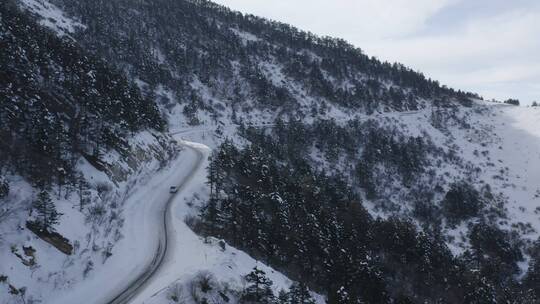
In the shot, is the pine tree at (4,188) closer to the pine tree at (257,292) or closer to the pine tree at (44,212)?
the pine tree at (44,212)

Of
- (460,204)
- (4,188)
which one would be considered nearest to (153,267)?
(4,188)

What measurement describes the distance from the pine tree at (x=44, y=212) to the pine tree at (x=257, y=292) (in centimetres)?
1087

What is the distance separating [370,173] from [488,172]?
36036 millimetres

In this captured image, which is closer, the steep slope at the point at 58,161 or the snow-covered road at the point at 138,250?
the steep slope at the point at 58,161

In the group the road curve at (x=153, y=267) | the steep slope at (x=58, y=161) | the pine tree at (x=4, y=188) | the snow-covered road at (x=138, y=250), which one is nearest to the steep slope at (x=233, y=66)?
the steep slope at (x=58, y=161)

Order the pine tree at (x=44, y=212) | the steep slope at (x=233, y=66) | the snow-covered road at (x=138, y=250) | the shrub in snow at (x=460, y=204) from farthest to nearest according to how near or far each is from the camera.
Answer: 1. the steep slope at (x=233, y=66)
2. the shrub in snow at (x=460, y=204)
3. the pine tree at (x=44, y=212)
4. the snow-covered road at (x=138, y=250)

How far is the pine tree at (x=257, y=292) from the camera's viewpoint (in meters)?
18.4

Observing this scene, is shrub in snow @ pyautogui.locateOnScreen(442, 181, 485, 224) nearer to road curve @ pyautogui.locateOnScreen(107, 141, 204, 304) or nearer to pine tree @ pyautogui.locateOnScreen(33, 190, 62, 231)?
road curve @ pyautogui.locateOnScreen(107, 141, 204, 304)

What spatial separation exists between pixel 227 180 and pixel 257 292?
25.6 metres

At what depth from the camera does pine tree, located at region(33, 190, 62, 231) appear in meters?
20.0

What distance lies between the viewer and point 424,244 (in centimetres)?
5122

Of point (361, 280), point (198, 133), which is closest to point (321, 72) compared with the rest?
point (198, 133)

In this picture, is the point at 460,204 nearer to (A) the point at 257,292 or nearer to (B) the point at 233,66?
(A) the point at 257,292

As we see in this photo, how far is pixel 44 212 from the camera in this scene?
2012cm
